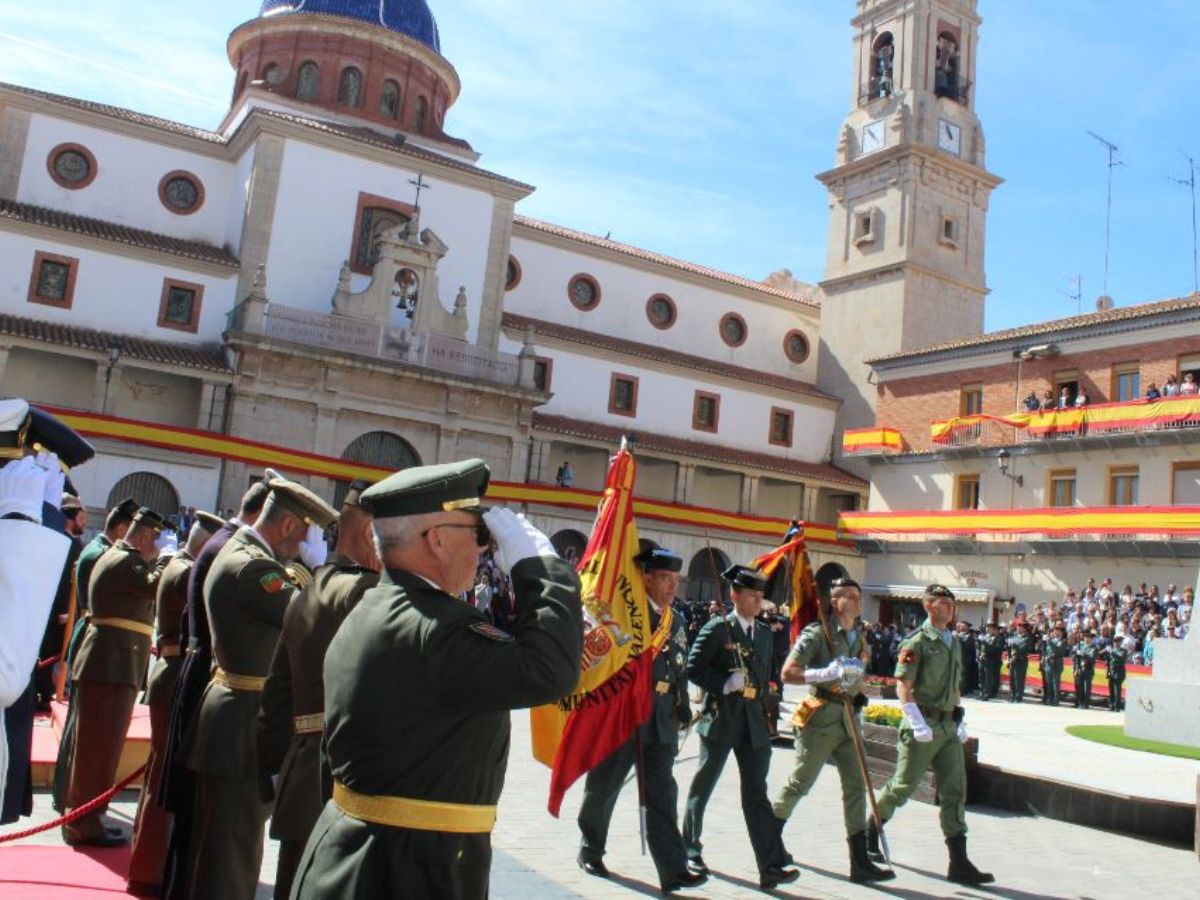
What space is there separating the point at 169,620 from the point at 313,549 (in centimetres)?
90

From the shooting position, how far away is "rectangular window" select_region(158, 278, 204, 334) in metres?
31.5

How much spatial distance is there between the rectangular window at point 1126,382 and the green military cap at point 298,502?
31.9 meters

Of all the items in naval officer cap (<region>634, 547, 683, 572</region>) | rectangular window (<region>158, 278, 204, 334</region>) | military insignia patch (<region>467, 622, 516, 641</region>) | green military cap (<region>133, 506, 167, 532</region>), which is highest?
rectangular window (<region>158, 278, 204, 334</region>)

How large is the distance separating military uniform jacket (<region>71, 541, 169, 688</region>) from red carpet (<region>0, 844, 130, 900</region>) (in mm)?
1025

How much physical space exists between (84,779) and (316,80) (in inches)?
1379

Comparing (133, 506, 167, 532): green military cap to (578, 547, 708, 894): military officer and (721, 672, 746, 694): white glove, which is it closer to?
(578, 547, 708, 894): military officer

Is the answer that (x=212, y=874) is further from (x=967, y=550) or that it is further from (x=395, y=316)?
(x=967, y=550)

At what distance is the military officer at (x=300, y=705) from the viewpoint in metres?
3.99

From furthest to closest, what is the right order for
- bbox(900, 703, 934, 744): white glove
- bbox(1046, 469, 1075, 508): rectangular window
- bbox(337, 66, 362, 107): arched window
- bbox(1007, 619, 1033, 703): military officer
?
bbox(337, 66, 362, 107): arched window → bbox(1046, 469, 1075, 508): rectangular window → bbox(1007, 619, 1033, 703): military officer → bbox(900, 703, 934, 744): white glove

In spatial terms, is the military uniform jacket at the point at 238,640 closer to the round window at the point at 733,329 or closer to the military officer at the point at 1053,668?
the military officer at the point at 1053,668

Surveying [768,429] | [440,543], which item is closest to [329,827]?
[440,543]

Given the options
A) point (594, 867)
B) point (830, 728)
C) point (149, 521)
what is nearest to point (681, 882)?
point (594, 867)

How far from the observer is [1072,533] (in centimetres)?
3056

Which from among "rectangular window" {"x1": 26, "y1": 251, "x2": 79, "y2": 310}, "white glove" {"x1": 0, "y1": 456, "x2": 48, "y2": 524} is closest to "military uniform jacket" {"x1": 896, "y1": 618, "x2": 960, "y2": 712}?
"white glove" {"x1": 0, "y1": 456, "x2": 48, "y2": 524}
